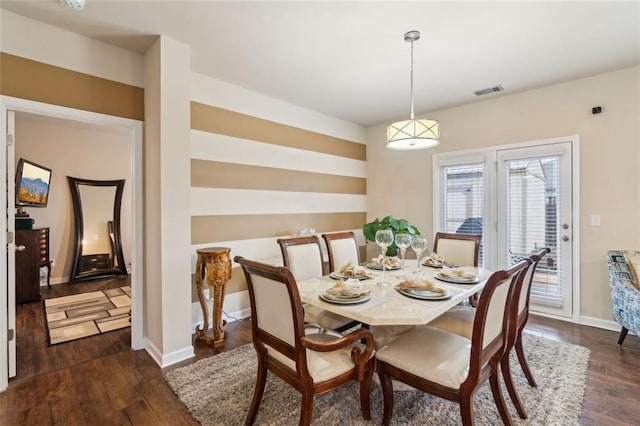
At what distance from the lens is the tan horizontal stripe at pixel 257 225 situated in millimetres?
3225

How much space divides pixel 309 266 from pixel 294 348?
1122 mm

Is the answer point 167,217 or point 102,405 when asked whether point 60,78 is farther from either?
point 102,405

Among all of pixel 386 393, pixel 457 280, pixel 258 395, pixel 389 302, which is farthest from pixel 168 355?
pixel 457 280

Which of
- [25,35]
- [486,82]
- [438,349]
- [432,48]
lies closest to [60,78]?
[25,35]

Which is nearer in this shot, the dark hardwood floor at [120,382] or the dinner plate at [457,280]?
the dark hardwood floor at [120,382]

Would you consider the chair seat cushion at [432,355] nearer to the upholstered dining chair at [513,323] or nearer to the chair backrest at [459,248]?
the upholstered dining chair at [513,323]

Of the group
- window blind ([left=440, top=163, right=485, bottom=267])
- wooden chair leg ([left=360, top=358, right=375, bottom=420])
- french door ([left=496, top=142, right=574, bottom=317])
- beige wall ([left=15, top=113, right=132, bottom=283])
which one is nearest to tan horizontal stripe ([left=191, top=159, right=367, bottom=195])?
window blind ([left=440, top=163, right=485, bottom=267])

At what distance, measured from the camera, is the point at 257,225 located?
3713 mm

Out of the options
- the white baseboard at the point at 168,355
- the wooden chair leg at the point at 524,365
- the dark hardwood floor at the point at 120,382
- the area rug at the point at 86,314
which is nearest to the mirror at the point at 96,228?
the area rug at the point at 86,314

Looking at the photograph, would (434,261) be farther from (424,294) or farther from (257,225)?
(257,225)

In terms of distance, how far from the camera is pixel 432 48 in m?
2.67

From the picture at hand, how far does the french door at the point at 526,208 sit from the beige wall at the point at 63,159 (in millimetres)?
5631

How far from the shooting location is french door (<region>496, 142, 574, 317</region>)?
340 cm

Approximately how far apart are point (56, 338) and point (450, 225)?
4.83 metres
